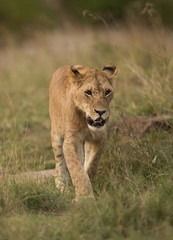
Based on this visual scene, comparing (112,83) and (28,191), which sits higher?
(112,83)

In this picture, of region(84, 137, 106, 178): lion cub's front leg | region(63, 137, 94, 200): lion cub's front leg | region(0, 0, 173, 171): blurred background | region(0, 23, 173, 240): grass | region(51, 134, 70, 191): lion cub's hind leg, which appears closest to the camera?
region(0, 23, 173, 240): grass

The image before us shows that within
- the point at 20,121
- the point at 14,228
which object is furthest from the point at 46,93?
the point at 14,228

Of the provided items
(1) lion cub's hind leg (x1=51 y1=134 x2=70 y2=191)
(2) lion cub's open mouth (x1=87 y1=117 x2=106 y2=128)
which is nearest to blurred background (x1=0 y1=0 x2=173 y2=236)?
(1) lion cub's hind leg (x1=51 y1=134 x2=70 y2=191)

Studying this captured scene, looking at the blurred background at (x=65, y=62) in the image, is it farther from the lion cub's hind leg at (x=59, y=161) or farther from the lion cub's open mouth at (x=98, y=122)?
the lion cub's open mouth at (x=98, y=122)

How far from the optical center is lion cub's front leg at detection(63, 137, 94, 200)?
440 centimetres

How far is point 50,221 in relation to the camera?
150 inches

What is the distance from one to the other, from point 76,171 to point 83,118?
0.47 meters

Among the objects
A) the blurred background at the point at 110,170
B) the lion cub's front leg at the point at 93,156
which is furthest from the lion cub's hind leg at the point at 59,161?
the lion cub's front leg at the point at 93,156

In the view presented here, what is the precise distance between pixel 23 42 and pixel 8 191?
1337cm

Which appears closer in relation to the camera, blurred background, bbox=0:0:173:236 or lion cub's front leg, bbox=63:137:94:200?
blurred background, bbox=0:0:173:236

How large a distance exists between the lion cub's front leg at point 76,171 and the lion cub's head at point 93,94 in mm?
304

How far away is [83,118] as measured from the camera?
188 inches

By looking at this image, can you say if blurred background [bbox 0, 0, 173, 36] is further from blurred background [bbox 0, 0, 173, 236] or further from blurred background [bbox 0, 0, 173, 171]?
blurred background [bbox 0, 0, 173, 236]

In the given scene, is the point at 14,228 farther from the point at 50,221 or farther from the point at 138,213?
the point at 138,213
